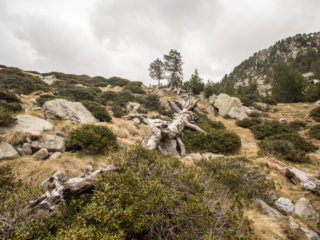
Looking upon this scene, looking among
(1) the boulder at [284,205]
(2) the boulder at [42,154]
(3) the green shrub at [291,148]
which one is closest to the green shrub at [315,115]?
(3) the green shrub at [291,148]

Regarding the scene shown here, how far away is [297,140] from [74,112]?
1679 centimetres

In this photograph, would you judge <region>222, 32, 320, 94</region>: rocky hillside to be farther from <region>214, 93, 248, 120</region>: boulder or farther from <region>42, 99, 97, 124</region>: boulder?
<region>42, 99, 97, 124</region>: boulder

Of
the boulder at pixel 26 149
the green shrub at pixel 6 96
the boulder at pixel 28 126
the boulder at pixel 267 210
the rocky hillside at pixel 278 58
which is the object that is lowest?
the boulder at pixel 267 210

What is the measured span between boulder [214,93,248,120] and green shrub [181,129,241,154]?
977 cm

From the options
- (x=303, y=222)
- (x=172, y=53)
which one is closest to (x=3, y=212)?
(x=303, y=222)

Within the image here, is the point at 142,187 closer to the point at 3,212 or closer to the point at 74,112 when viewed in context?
the point at 3,212

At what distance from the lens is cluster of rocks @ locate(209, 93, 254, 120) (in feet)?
59.2

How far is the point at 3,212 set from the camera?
7.02 ft

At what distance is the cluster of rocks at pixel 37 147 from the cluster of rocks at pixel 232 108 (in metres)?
19.0

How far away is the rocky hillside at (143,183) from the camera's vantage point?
2330mm

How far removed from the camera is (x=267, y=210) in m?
4.18

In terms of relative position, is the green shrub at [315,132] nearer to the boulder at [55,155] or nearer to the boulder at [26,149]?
the boulder at [55,155]

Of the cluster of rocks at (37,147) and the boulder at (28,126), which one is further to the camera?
the boulder at (28,126)

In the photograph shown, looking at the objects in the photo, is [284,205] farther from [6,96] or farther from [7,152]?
[6,96]
